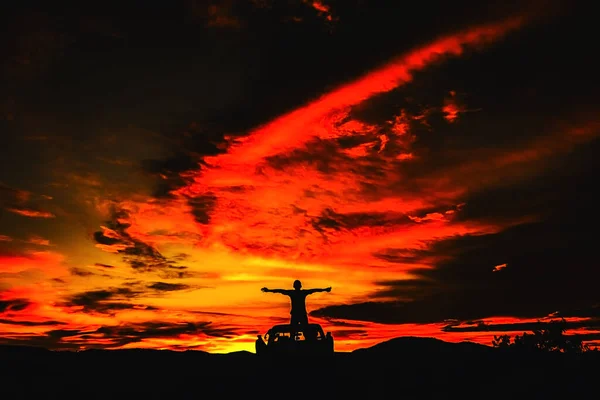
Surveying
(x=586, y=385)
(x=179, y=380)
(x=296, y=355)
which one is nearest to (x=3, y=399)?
(x=179, y=380)

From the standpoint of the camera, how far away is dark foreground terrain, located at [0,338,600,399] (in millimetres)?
21453

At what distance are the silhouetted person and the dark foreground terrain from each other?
1.98 metres

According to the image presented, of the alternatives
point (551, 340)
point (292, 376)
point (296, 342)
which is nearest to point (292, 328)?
point (296, 342)

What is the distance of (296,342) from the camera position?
25125mm

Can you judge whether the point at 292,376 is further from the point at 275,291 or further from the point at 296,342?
the point at 275,291

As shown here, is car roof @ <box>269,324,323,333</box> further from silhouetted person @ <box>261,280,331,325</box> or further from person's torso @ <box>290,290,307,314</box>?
person's torso @ <box>290,290,307,314</box>

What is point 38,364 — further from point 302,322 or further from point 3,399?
point 302,322

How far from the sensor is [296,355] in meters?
24.8

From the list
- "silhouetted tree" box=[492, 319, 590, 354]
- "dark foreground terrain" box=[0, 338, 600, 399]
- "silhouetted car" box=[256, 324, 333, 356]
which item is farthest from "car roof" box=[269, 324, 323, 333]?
"silhouetted tree" box=[492, 319, 590, 354]

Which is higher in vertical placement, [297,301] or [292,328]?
[297,301]

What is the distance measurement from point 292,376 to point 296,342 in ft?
5.95

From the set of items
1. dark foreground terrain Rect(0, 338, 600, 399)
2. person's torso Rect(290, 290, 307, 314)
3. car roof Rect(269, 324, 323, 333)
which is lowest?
dark foreground terrain Rect(0, 338, 600, 399)

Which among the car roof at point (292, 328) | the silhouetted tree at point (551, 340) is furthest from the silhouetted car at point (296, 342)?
the silhouetted tree at point (551, 340)

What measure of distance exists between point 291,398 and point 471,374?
945cm
